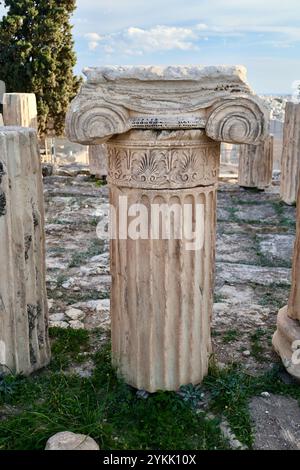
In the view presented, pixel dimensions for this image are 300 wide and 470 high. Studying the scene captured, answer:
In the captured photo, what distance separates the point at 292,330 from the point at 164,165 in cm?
163

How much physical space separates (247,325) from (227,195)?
574 centimetres

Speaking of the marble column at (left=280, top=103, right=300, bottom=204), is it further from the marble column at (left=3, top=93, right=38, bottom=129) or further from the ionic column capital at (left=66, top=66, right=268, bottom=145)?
the ionic column capital at (left=66, top=66, right=268, bottom=145)

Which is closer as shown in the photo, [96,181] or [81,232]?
[81,232]

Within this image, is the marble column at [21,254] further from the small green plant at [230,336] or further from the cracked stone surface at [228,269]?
the small green plant at [230,336]

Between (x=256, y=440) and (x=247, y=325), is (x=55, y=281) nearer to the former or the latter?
(x=247, y=325)

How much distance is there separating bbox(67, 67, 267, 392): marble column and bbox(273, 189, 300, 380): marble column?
0.60 m

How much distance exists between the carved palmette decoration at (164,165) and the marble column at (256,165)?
7037 mm

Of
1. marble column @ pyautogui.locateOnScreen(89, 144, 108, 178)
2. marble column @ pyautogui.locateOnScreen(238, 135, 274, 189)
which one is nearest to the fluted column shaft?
A: marble column @ pyautogui.locateOnScreen(238, 135, 274, 189)

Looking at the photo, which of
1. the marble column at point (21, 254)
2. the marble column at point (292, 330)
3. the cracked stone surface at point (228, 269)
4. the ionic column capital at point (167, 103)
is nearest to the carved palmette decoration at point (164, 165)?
the ionic column capital at point (167, 103)

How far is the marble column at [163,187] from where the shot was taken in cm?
267

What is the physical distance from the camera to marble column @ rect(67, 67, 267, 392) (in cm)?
267

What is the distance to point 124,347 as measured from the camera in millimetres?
3211
